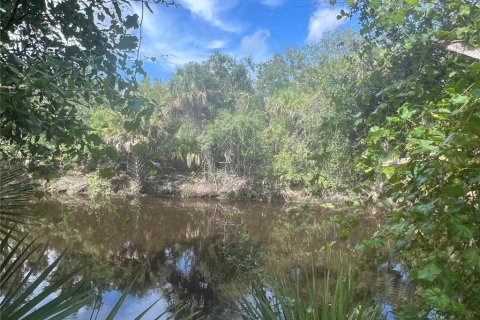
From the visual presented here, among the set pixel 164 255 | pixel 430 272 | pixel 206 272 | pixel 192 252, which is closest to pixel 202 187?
pixel 192 252

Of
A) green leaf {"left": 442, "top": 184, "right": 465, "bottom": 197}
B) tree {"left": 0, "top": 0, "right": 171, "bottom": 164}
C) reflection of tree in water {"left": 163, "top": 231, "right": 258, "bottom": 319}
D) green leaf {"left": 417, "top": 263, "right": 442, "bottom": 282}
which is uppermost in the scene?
tree {"left": 0, "top": 0, "right": 171, "bottom": 164}

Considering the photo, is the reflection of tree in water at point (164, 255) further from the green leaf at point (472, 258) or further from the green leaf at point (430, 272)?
the green leaf at point (472, 258)

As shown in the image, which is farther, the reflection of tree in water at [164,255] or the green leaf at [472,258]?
the reflection of tree in water at [164,255]

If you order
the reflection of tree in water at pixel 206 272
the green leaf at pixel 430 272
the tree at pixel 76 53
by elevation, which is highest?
the tree at pixel 76 53

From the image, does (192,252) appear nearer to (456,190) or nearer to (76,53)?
(76,53)

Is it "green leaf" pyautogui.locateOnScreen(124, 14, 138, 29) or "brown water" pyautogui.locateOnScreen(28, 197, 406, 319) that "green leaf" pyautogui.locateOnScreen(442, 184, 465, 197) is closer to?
"brown water" pyautogui.locateOnScreen(28, 197, 406, 319)

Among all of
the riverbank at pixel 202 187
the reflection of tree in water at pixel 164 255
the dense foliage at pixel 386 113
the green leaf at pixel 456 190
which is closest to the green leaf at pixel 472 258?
the dense foliage at pixel 386 113

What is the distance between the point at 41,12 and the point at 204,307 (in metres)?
3.98

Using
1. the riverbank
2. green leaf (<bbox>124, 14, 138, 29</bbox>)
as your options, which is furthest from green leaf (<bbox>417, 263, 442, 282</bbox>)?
the riverbank

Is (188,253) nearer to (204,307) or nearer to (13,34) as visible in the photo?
(204,307)

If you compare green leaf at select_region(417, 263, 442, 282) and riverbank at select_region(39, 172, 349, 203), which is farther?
riverbank at select_region(39, 172, 349, 203)

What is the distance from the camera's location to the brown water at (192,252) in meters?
4.98

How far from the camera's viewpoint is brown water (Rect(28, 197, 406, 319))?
4.98 m

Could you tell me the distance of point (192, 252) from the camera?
7742 mm
